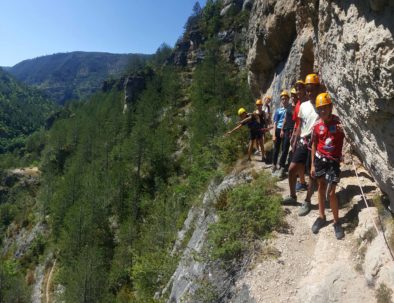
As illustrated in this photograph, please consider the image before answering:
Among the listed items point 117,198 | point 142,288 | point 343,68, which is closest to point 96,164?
point 117,198

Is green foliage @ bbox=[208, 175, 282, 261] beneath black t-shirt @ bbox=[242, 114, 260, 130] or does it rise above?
beneath

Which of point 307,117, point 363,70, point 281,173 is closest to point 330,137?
point 307,117

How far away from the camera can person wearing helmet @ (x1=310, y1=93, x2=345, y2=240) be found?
6.14m

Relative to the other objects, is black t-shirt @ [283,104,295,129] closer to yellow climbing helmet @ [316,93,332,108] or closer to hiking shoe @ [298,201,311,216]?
hiking shoe @ [298,201,311,216]

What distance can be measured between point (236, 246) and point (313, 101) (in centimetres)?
327

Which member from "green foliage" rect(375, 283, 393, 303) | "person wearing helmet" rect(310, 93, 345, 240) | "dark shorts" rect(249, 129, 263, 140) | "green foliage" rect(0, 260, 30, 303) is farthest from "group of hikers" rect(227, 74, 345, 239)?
"green foliage" rect(0, 260, 30, 303)

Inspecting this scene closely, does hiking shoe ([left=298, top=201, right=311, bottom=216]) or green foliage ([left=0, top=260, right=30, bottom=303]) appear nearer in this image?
hiking shoe ([left=298, top=201, right=311, bottom=216])

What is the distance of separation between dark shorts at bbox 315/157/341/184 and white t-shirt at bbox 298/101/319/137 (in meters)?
1.14

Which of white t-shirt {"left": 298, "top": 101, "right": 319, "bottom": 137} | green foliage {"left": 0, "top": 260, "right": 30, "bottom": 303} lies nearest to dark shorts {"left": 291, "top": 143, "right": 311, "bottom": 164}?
white t-shirt {"left": 298, "top": 101, "right": 319, "bottom": 137}

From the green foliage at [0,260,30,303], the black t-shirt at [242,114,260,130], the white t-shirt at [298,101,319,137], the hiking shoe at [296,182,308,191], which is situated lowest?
the green foliage at [0,260,30,303]

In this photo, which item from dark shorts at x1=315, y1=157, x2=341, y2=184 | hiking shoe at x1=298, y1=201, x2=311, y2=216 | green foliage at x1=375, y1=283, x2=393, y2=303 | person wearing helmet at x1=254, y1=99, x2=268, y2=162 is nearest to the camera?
green foliage at x1=375, y1=283, x2=393, y2=303

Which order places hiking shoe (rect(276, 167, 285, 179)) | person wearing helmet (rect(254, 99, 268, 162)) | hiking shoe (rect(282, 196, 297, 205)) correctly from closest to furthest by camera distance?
hiking shoe (rect(282, 196, 297, 205)) < hiking shoe (rect(276, 167, 285, 179)) < person wearing helmet (rect(254, 99, 268, 162))

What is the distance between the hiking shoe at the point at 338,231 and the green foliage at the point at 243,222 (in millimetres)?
1228

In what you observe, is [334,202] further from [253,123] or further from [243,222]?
[253,123]
